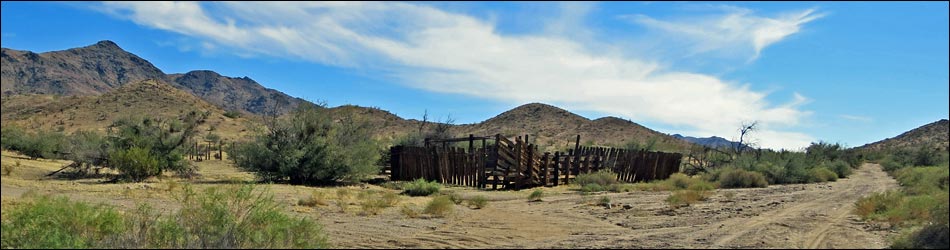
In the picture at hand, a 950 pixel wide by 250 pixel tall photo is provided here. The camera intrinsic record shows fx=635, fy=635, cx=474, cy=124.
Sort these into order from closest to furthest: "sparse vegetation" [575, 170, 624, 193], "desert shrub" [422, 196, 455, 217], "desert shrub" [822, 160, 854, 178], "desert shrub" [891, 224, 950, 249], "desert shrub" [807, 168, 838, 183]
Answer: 1. "desert shrub" [891, 224, 950, 249]
2. "desert shrub" [422, 196, 455, 217]
3. "sparse vegetation" [575, 170, 624, 193]
4. "desert shrub" [807, 168, 838, 183]
5. "desert shrub" [822, 160, 854, 178]

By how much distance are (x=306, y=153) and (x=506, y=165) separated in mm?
7310

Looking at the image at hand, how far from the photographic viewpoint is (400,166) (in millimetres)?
27016

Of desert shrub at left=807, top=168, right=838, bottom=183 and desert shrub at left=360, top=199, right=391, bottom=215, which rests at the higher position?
desert shrub at left=807, top=168, right=838, bottom=183

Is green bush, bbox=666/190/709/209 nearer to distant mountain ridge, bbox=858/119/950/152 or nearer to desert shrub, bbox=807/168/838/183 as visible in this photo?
distant mountain ridge, bbox=858/119/950/152

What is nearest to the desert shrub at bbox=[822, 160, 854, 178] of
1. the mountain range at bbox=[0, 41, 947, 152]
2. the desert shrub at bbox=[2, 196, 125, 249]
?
the mountain range at bbox=[0, 41, 947, 152]

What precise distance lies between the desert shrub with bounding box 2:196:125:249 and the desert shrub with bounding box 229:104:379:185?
13.8 meters

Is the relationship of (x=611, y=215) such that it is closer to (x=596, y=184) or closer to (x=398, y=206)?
(x=398, y=206)

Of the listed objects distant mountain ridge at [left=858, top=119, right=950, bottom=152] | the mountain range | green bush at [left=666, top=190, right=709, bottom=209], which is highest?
the mountain range

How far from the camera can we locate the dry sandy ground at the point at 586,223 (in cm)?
920

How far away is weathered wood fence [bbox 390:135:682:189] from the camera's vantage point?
23.8m

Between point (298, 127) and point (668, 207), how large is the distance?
13691mm

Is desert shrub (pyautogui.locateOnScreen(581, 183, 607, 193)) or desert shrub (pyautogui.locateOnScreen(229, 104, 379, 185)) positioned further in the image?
desert shrub (pyautogui.locateOnScreen(581, 183, 607, 193))

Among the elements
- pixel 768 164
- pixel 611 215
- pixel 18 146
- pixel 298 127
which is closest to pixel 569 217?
pixel 611 215

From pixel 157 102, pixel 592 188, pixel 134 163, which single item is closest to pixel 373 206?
pixel 592 188
